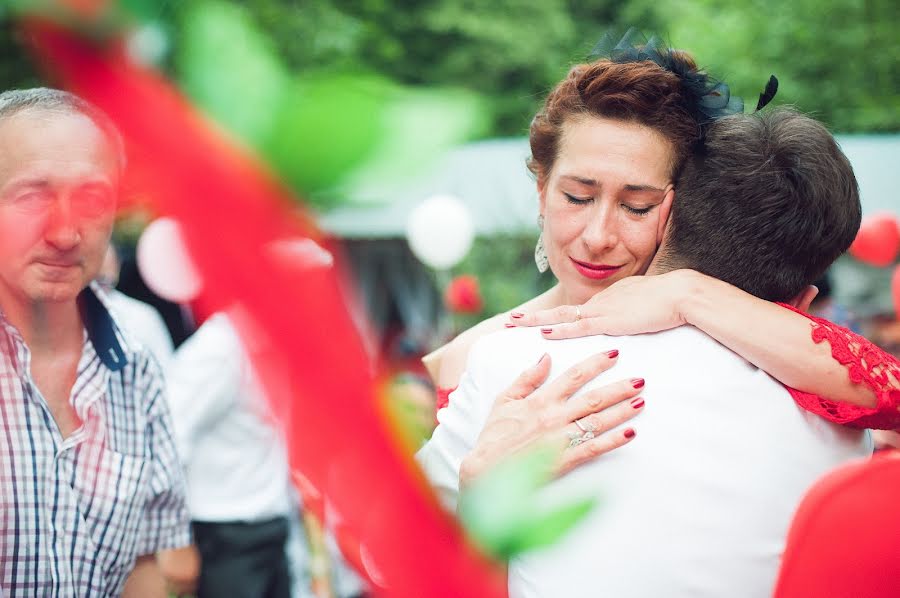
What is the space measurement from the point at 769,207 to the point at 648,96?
364mm

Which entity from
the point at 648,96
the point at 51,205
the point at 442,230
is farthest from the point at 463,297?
the point at 51,205

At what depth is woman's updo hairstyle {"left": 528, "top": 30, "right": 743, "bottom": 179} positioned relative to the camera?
5.92ft

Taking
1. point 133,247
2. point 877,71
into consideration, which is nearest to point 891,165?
point 877,71

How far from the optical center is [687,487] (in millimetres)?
1383

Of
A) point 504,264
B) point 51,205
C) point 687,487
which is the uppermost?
point 51,205

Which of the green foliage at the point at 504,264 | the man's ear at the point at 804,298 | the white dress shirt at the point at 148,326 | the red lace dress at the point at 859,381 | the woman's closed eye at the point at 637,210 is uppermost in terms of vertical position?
the woman's closed eye at the point at 637,210

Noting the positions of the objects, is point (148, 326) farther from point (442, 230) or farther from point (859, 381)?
point (859, 381)

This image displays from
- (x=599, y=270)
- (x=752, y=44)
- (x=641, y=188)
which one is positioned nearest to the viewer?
(x=641, y=188)

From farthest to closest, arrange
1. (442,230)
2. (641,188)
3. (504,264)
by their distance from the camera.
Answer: (504,264), (442,230), (641,188)

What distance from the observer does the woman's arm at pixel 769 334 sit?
1.52 metres

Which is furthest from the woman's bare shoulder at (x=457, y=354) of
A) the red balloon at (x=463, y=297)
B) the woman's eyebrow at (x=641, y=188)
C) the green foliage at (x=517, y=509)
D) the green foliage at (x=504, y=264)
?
the green foliage at (x=504, y=264)

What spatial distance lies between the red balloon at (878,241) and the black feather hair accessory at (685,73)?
13.5ft

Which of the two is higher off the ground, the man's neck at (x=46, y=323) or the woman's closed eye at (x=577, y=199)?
the woman's closed eye at (x=577, y=199)

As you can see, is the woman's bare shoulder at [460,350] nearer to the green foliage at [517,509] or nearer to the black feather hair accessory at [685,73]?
the black feather hair accessory at [685,73]
